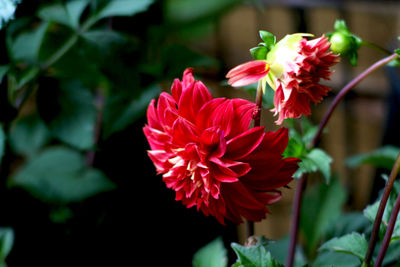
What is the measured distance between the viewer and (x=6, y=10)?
1.29ft

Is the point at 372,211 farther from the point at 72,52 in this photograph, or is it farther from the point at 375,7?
the point at 375,7

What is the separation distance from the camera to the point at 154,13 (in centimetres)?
56

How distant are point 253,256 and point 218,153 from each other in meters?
0.07

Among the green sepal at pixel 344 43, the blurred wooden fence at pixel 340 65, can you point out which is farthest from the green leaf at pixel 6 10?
the blurred wooden fence at pixel 340 65

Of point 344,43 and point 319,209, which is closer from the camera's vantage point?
point 344,43

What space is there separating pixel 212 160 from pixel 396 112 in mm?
347

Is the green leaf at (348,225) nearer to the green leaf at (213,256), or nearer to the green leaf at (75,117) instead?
the green leaf at (213,256)

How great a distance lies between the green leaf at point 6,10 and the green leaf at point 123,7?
81 millimetres

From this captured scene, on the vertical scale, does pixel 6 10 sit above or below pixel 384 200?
above

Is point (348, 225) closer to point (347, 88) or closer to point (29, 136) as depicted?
point (347, 88)

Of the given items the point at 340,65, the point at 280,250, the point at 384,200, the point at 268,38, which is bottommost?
the point at 340,65

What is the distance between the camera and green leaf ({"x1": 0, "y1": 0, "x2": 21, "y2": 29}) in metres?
0.39

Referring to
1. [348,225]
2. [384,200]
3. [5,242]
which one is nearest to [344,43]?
[384,200]

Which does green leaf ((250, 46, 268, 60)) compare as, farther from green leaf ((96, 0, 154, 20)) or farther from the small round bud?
green leaf ((96, 0, 154, 20))
